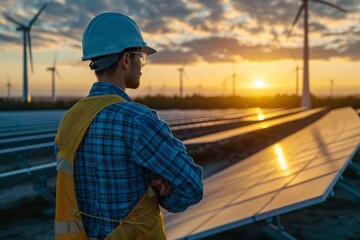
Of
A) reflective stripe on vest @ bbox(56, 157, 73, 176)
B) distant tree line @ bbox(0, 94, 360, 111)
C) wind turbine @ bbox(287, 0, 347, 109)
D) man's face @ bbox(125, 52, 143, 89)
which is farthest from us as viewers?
distant tree line @ bbox(0, 94, 360, 111)

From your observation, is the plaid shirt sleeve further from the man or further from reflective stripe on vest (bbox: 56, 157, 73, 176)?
reflective stripe on vest (bbox: 56, 157, 73, 176)

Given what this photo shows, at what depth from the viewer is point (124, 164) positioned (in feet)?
5.78

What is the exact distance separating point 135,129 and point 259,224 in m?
4.97

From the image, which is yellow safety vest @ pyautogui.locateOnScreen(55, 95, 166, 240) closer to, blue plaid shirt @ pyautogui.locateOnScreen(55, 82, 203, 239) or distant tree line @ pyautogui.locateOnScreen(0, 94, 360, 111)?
blue plaid shirt @ pyautogui.locateOnScreen(55, 82, 203, 239)

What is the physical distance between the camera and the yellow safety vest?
1.78 meters

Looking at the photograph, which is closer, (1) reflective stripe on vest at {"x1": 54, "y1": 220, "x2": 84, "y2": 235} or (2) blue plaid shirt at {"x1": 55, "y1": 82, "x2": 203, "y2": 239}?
(2) blue plaid shirt at {"x1": 55, "y1": 82, "x2": 203, "y2": 239}

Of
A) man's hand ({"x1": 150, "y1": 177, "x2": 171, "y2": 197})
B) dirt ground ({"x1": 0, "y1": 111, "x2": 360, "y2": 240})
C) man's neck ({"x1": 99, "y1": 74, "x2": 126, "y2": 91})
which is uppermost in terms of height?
man's neck ({"x1": 99, "y1": 74, "x2": 126, "y2": 91})

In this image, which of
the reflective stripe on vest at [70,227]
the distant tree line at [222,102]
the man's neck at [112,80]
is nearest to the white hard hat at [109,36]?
the man's neck at [112,80]

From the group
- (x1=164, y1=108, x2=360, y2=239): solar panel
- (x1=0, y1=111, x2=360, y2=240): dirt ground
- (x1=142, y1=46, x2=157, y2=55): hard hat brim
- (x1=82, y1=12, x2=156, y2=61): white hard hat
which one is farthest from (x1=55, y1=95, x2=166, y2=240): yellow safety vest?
A: (x1=0, y1=111, x2=360, y2=240): dirt ground

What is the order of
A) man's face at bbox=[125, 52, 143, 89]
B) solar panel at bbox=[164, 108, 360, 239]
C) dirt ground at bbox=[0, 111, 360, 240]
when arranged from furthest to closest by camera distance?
dirt ground at bbox=[0, 111, 360, 240] → solar panel at bbox=[164, 108, 360, 239] → man's face at bbox=[125, 52, 143, 89]

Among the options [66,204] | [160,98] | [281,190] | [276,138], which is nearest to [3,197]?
[281,190]

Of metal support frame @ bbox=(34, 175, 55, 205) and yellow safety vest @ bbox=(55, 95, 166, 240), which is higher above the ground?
yellow safety vest @ bbox=(55, 95, 166, 240)

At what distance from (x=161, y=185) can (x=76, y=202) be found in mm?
402

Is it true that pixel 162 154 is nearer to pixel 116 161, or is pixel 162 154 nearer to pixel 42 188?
pixel 116 161
